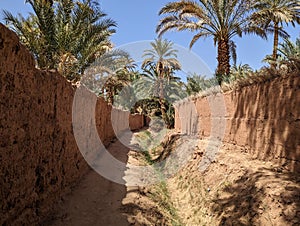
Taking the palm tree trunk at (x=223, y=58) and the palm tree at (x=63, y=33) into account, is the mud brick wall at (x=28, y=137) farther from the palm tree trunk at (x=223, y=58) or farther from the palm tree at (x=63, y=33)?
the palm tree trunk at (x=223, y=58)

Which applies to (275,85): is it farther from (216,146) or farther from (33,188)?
(33,188)

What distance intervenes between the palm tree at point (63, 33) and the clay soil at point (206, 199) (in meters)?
5.70

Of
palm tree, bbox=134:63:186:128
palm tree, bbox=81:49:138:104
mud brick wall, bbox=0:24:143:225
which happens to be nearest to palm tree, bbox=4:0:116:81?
palm tree, bbox=81:49:138:104

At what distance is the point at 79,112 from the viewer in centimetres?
677

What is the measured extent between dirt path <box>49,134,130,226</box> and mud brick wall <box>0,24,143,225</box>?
26 cm

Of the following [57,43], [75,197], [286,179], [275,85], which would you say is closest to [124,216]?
Result: [75,197]

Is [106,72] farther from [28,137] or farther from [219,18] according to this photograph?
[28,137]

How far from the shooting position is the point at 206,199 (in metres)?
5.61

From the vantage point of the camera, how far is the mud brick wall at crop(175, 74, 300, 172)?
182 inches

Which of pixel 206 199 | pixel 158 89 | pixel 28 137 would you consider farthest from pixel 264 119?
pixel 158 89

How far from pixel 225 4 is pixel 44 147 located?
9498 mm

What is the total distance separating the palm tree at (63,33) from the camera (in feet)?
34.2

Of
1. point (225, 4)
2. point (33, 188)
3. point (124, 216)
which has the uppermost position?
point (225, 4)

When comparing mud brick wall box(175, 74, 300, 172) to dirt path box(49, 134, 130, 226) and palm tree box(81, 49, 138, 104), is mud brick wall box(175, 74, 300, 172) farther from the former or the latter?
palm tree box(81, 49, 138, 104)
